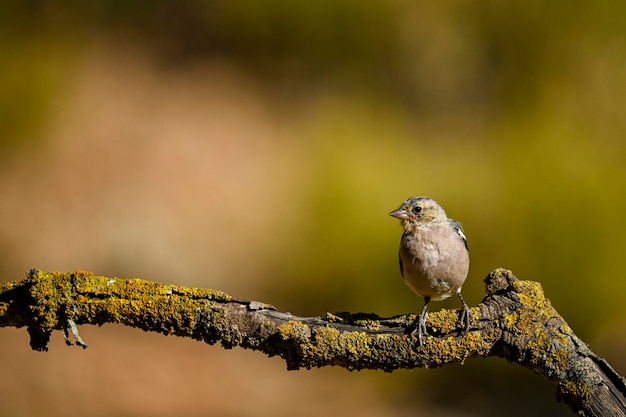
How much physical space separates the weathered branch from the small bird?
0.43 m

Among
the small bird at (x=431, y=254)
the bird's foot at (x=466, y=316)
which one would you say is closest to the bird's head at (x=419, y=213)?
the small bird at (x=431, y=254)

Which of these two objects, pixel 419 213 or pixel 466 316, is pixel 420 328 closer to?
pixel 466 316

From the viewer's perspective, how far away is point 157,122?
229 inches

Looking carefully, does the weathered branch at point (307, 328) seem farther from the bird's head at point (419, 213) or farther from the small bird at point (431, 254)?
the bird's head at point (419, 213)

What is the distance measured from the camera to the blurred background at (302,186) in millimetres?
→ 5043

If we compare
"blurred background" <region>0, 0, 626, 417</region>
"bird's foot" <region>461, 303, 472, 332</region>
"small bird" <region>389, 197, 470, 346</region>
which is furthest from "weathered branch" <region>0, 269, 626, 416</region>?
"blurred background" <region>0, 0, 626, 417</region>

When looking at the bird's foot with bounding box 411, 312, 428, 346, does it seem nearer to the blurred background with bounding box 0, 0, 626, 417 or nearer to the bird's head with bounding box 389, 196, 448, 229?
the bird's head with bounding box 389, 196, 448, 229

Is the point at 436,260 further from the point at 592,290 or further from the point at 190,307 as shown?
the point at 592,290

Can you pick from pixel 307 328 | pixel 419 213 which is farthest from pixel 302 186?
pixel 307 328

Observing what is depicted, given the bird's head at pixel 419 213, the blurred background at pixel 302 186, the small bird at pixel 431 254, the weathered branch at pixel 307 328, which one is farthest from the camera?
the blurred background at pixel 302 186

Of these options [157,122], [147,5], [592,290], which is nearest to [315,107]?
[157,122]

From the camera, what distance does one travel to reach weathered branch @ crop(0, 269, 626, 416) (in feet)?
8.65

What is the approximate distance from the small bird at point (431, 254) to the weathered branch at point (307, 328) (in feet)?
1.42

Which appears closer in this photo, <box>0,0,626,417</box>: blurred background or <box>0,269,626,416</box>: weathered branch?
<box>0,269,626,416</box>: weathered branch
